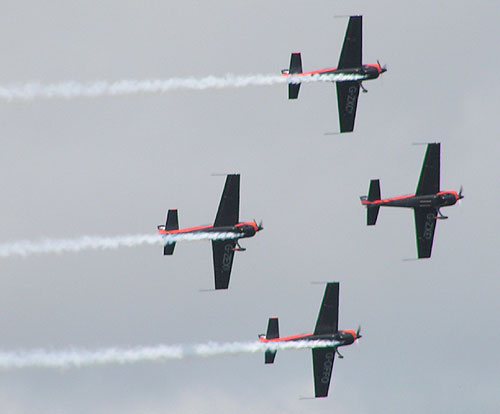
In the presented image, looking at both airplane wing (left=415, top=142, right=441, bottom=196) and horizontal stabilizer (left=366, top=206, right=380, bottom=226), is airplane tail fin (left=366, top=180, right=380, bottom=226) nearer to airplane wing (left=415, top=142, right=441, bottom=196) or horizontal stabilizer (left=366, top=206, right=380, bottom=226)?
horizontal stabilizer (left=366, top=206, right=380, bottom=226)

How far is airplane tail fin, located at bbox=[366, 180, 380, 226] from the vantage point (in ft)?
382

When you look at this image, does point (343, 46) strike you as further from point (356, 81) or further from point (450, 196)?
point (450, 196)

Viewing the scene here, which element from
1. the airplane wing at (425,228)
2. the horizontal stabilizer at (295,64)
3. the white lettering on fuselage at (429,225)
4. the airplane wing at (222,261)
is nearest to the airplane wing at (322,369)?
the airplane wing at (222,261)

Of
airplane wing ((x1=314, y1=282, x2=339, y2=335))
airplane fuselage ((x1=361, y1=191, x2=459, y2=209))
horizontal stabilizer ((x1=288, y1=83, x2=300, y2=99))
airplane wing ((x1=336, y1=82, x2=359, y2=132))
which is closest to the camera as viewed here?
horizontal stabilizer ((x1=288, y1=83, x2=300, y2=99))

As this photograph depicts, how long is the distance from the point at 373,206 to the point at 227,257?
10106 millimetres

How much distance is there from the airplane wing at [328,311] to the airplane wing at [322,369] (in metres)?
3.27

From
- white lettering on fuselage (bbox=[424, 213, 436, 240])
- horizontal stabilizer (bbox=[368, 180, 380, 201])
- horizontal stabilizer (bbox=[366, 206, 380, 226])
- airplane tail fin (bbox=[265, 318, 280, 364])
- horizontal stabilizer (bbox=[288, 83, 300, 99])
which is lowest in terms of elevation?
airplane tail fin (bbox=[265, 318, 280, 364])

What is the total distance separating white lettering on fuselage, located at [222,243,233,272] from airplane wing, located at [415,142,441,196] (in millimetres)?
12512

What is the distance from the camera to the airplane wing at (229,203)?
116 m

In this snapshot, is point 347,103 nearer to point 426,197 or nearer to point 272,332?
point 426,197

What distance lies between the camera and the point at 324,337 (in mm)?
117312

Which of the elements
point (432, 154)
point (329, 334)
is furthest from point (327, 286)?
point (432, 154)

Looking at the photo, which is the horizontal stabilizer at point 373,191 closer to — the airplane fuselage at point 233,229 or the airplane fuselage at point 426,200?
the airplane fuselage at point 426,200

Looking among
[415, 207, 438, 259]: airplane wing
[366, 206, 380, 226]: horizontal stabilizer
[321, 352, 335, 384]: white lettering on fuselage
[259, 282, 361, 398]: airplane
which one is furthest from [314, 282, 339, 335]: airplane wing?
[415, 207, 438, 259]: airplane wing
